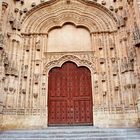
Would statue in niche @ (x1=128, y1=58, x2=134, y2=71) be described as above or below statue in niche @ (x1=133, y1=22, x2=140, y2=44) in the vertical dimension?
below

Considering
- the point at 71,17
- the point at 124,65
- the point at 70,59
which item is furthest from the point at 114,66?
the point at 71,17

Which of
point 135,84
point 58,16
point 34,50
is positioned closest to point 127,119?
point 135,84

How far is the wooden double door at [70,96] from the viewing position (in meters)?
8.90

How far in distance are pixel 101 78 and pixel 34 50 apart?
3329 millimetres

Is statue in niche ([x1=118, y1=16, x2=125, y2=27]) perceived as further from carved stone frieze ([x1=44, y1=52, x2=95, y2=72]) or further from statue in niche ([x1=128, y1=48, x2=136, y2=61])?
carved stone frieze ([x1=44, y1=52, x2=95, y2=72])

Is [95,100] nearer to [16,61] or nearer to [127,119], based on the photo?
[127,119]

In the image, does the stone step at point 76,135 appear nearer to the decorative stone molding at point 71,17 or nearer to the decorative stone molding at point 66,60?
the decorative stone molding at point 66,60

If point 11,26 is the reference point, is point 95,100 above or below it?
below

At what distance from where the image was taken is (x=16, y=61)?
9.32m

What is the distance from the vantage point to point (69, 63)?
980 centimetres

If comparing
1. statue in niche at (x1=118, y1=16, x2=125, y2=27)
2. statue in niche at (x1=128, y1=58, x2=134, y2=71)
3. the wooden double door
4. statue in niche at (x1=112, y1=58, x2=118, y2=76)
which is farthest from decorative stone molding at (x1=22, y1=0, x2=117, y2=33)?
the wooden double door

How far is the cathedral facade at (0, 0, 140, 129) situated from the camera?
27.9ft

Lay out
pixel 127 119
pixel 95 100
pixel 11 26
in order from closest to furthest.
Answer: pixel 127 119 < pixel 95 100 < pixel 11 26

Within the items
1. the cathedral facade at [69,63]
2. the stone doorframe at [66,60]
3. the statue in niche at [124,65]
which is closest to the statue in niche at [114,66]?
the cathedral facade at [69,63]
